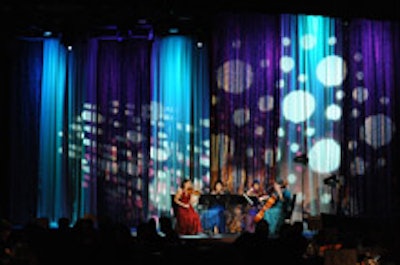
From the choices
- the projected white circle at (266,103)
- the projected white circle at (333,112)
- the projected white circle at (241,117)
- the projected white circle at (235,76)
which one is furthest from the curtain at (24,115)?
the projected white circle at (333,112)

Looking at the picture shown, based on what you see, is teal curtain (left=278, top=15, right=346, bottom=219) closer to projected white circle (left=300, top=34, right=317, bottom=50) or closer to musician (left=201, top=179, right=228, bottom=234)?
projected white circle (left=300, top=34, right=317, bottom=50)

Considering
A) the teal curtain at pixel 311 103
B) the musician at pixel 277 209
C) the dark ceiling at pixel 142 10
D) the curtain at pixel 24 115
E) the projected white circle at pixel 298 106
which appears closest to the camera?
the musician at pixel 277 209

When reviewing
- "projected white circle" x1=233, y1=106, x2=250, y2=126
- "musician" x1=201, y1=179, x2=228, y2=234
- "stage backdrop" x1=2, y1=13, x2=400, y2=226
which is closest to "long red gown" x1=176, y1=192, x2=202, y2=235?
"musician" x1=201, y1=179, x2=228, y2=234

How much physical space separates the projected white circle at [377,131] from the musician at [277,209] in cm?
319

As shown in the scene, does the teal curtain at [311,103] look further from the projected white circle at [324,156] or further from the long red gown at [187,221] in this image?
the long red gown at [187,221]

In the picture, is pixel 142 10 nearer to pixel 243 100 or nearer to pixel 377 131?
pixel 243 100

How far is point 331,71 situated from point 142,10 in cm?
448

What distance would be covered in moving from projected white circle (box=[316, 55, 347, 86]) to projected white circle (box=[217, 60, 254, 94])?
5.18 feet

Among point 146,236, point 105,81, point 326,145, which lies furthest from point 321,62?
point 146,236

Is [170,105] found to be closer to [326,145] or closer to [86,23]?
[86,23]

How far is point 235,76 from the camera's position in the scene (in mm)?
13219

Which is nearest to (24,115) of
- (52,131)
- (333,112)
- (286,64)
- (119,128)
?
(52,131)

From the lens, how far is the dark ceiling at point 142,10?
1153 centimetres

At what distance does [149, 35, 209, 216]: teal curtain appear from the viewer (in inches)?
515
